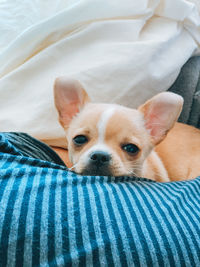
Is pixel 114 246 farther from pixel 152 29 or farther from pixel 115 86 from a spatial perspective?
pixel 152 29

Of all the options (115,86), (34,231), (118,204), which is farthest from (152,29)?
(34,231)

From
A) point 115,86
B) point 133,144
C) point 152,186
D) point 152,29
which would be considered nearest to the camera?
point 152,186

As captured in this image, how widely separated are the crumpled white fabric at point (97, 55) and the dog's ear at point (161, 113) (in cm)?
22

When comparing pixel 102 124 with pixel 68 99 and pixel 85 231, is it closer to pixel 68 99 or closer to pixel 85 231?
pixel 68 99

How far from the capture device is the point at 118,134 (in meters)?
0.85

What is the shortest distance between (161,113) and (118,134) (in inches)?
8.4

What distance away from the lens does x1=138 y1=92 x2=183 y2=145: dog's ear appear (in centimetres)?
89

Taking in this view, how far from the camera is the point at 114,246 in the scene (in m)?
0.47

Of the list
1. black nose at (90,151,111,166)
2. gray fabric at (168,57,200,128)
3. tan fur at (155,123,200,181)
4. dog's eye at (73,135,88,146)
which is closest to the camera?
black nose at (90,151,111,166)

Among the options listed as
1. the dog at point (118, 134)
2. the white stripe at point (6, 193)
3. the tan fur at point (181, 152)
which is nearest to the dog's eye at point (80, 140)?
the dog at point (118, 134)

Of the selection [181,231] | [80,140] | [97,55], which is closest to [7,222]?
[181,231]

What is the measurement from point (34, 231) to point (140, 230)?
0.21m

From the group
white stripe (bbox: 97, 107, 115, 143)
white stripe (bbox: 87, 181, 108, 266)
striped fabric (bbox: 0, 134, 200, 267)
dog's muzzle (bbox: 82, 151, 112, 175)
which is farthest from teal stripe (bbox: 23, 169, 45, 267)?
white stripe (bbox: 97, 107, 115, 143)

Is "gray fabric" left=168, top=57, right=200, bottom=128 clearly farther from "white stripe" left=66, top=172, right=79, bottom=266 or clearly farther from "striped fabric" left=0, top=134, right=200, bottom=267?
"white stripe" left=66, top=172, right=79, bottom=266
